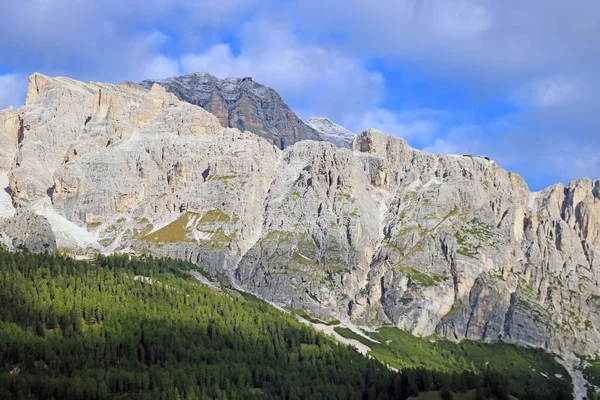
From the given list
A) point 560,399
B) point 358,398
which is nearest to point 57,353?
point 358,398

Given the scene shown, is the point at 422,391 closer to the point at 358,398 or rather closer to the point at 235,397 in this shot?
the point at 358,398

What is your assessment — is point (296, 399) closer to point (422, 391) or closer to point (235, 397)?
point (235, 397)

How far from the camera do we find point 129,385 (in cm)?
18650

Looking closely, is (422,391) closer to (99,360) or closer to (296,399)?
(296,399)

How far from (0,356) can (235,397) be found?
54780 mm

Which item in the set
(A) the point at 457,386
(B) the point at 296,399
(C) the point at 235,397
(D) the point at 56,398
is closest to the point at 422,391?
(A) the point at 457,386

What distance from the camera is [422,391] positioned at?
188m

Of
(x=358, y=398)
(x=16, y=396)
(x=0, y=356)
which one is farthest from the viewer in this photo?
(x=358, y=398)

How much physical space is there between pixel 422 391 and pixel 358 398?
55.4 ft

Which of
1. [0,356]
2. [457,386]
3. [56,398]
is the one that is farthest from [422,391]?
[0,356]

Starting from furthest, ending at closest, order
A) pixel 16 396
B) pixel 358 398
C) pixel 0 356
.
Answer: pixel 358 398, pixel 0 356, pixel 16 396

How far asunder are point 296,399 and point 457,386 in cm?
3912

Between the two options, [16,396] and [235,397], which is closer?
[16,396]

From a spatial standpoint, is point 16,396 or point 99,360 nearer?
point 16,396
